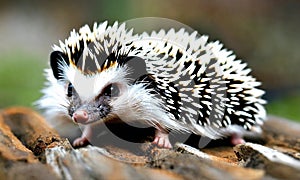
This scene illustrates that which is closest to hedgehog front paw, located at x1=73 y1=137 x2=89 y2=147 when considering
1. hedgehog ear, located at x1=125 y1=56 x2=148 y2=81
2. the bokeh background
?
hedgehog ear, located at x1=125 y1=56 x2=148 y2=81

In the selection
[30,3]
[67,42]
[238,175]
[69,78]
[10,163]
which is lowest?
[10,163]

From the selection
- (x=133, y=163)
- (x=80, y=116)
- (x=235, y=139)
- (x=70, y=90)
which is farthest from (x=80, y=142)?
(x=235, y=139)

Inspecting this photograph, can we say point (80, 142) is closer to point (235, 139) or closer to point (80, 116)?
point (80, 116)

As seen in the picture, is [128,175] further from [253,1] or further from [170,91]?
[253,1]

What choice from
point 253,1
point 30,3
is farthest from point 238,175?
point 30,3

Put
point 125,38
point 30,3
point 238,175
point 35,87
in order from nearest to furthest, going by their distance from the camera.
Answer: point 238,175 < point 125,38 < point 35,87 < point 30,3

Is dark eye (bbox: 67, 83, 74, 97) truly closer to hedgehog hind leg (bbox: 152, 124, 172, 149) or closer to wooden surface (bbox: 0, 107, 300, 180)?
wooden surface (bbox: 0, 107, 300, 180)

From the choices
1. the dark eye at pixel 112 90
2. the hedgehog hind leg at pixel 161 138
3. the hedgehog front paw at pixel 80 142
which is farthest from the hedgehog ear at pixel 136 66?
the hedgehog front paw at pixel 80 142
